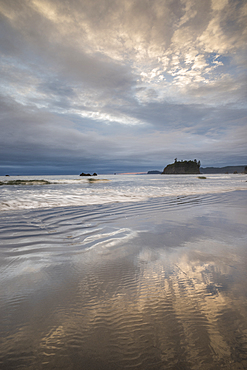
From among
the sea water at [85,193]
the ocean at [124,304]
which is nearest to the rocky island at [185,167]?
the sea water at [85,193]

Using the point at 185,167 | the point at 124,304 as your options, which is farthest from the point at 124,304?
the point at 185,167

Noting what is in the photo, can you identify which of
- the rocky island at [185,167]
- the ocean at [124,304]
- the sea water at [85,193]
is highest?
the rocky island at [185,167]

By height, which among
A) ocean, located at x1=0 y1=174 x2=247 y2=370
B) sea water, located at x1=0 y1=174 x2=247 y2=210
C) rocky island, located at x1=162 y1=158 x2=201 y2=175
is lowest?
ocean, located at x1=0 y1=174 x2=247 y2=370

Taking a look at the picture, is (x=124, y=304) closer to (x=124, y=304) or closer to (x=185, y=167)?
(x=124, y=304)

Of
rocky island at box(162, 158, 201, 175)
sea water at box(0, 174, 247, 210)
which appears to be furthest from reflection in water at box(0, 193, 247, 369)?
rocky island at box(162, 158, 201, 175)

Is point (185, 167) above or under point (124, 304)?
above

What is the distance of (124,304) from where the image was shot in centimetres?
169

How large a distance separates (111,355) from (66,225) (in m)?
3.76

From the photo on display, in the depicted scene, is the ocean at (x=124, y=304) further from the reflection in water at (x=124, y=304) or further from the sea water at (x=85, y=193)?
the sea water at (x=85, y=193)

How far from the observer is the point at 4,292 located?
1865mm

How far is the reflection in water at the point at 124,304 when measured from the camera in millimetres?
1206

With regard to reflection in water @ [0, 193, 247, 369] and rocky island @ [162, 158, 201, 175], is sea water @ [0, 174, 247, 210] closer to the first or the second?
reflection in water @ [0, 193, 247, 369]

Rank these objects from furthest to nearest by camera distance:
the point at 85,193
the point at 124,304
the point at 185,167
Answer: the point at 185,167 → the point at 85,193 → the point at 124,304

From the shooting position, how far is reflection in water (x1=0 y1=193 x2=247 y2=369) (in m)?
1.21
